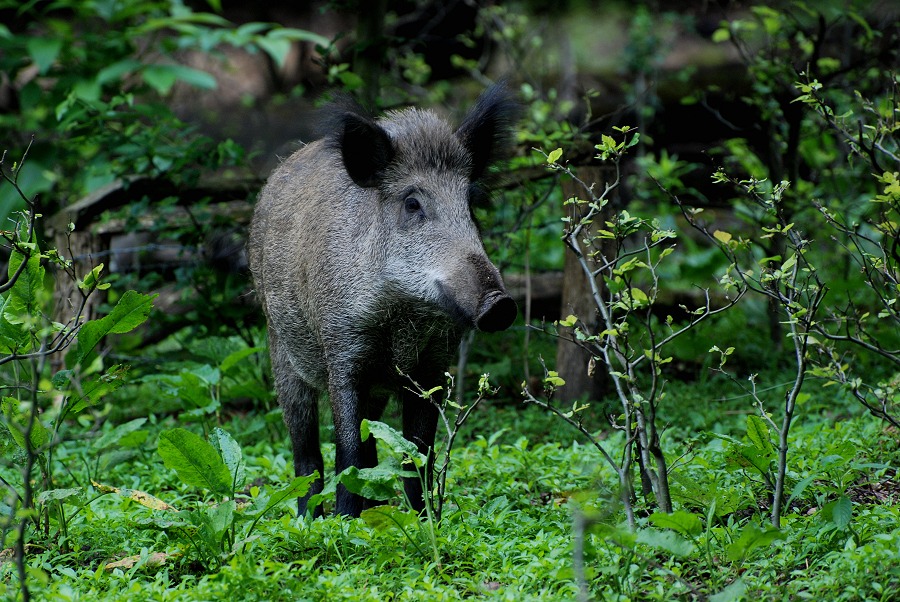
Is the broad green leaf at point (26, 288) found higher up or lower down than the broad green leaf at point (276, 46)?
lower down

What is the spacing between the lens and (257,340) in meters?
7.13

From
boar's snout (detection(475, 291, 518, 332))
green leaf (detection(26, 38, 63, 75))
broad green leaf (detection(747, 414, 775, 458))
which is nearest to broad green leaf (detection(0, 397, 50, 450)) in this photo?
boar's snout (detection(475, 291, 518, 332))

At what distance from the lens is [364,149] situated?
4.54m

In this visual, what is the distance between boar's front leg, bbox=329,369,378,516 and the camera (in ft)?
13.8

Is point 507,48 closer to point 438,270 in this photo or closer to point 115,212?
point 115,212

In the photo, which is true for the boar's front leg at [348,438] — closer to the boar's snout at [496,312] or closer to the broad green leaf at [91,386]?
the boar's snout at [496,312]

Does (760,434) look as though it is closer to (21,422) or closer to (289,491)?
(289,491)

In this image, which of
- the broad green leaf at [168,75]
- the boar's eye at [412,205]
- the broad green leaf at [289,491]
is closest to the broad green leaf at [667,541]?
the broad green leaf at [289,491]

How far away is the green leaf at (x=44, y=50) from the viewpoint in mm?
5387

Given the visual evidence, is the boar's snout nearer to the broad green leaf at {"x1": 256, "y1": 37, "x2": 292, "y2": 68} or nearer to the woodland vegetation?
the woodland vegetation

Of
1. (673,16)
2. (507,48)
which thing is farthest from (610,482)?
(673,16)

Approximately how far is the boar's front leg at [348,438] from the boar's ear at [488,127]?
1.25m

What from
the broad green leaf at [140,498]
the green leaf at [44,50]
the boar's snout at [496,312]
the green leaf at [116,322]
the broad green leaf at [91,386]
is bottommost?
the broad green leaf at [140,498]

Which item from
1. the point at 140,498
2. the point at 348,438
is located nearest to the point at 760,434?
the point at 348,438
